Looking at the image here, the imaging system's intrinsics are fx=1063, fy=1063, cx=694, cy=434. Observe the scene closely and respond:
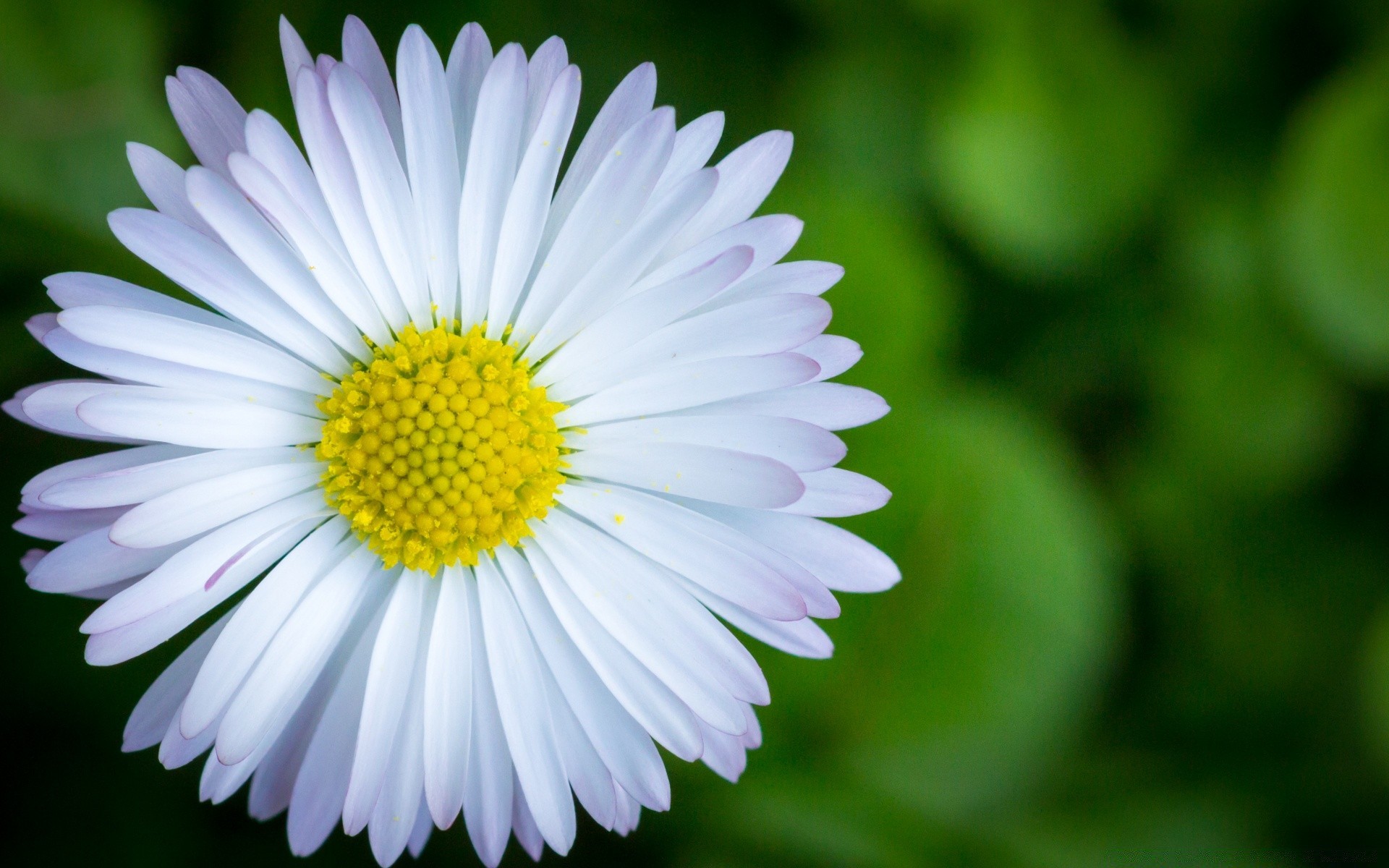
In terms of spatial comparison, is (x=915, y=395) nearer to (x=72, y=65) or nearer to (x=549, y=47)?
(x=549, y=47)

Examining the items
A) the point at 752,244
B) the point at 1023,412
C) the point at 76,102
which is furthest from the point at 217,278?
the point at 1023,412

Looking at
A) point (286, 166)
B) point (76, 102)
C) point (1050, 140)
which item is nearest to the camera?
point (286, 166)

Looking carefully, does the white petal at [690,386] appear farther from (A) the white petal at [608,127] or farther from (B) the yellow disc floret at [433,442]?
(A) the white petal at [608,127]

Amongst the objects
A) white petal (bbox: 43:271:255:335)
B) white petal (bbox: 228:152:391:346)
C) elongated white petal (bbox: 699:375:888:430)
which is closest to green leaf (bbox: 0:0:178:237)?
white petal (bbox: 43:271:255:335)

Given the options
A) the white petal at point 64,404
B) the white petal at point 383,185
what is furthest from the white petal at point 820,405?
the white petal at point 64,404

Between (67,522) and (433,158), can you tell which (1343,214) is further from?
(67,522)

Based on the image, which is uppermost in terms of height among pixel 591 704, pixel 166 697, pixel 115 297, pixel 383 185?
pixel 383 185

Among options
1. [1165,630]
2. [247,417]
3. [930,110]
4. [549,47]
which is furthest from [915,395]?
[247,417]
